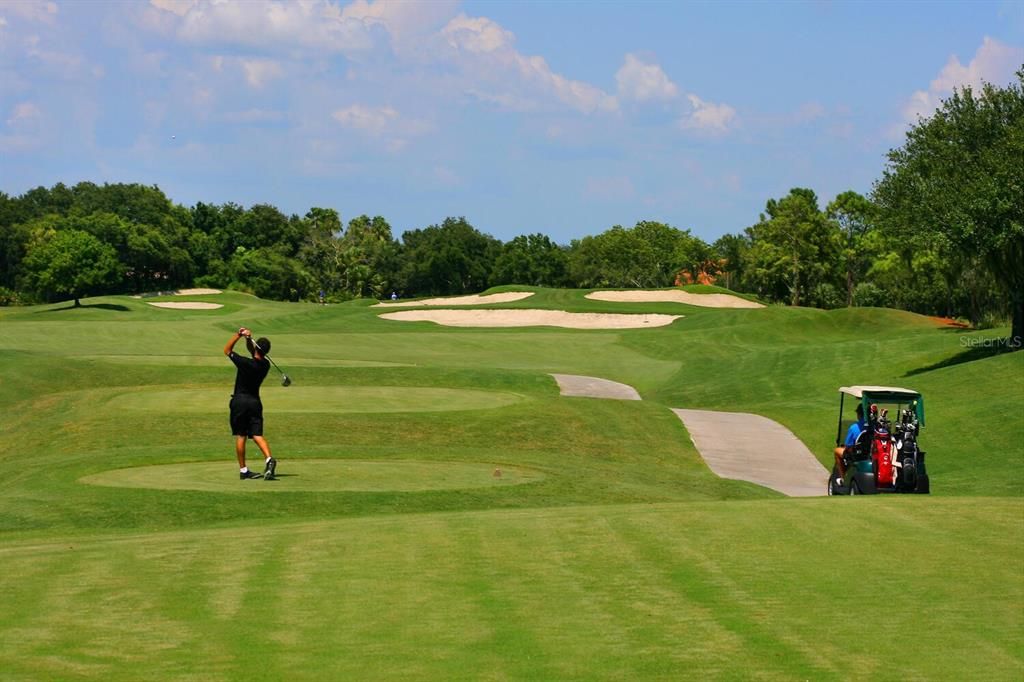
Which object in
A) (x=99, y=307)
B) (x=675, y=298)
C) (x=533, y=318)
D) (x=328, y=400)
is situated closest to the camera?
(x=328, y=400)

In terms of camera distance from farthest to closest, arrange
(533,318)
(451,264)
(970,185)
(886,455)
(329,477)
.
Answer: (451,264), (533,318), (970,185), (886,455), (329,477)

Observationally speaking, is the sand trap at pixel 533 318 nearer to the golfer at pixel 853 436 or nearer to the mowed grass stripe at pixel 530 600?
the golfer at pixel 853 436

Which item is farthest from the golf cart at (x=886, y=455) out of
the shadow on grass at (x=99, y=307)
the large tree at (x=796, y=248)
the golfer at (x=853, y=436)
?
the large tree at (x=796, y=248)

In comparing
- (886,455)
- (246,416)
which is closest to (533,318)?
(886,455)

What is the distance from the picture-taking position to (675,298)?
10156cm

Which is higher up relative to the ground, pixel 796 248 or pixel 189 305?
pixel 796 248

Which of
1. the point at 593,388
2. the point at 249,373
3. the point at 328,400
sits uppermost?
the point at 249,373

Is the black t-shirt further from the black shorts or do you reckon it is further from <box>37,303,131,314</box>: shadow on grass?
<box>37,303,131,314</box>: shadow on grass

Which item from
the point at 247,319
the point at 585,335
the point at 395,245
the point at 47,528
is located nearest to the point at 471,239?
the point at 395,245

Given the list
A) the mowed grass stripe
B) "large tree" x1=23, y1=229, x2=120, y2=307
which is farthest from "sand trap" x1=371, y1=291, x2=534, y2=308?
the mowed grass stripe

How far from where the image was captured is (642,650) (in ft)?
33.2

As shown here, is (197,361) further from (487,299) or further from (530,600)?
(487,299)

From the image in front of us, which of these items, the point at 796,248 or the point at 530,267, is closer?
the point at 796,248

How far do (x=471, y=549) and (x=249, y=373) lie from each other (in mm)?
8500
